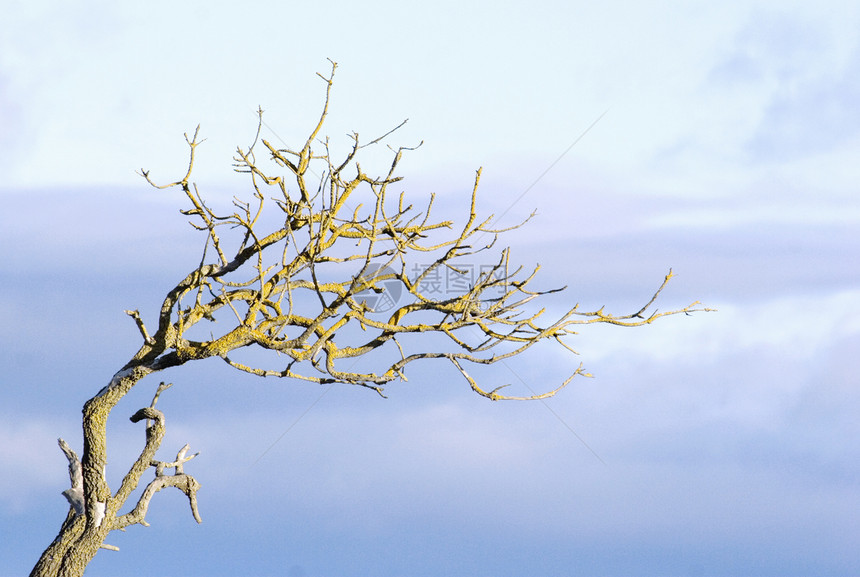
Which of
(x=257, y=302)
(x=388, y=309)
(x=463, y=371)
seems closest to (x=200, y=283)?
(x=257, y=302)

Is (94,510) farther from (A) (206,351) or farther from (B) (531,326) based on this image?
(B) (531,326)

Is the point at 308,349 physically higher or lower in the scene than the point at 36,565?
higher

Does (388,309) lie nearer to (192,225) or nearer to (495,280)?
(495,280)

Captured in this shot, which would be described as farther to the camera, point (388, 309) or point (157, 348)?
point (388, 309)

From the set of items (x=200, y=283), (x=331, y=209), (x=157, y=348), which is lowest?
(x=157, y=348)

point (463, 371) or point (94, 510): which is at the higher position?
point (463, 371)

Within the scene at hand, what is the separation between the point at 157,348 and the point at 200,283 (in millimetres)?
584

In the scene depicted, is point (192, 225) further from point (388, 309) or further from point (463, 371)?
point (463, 371)

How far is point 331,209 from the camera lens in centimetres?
660

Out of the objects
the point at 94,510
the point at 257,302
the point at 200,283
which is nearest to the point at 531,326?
the point at 257,302

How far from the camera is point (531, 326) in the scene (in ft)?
23.9

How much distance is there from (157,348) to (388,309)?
A: 182 centimetres

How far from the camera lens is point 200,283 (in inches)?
274

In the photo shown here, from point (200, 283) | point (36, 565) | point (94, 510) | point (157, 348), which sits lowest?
point (36, 565)
